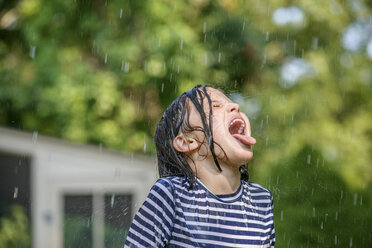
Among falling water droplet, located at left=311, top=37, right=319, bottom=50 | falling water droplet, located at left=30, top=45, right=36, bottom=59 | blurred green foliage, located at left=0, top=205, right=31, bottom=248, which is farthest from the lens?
falling water droplet, located at left=311, top=37, right=319, bottom=50

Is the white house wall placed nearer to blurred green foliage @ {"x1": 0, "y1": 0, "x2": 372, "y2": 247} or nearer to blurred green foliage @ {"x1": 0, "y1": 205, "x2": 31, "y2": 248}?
blurred green foliage @ {"x1": 0, "y1": 205, "x2": 31, "y2": 248}

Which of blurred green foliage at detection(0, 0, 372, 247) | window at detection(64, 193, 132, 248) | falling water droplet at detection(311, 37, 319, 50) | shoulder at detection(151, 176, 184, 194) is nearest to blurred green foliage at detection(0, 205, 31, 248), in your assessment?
window at detection(64, 193, 132, 248)

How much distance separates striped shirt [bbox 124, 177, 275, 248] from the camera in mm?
1439

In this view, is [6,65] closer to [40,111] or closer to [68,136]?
[40,111]

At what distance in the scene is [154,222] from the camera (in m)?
1.44

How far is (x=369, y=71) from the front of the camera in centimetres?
1259

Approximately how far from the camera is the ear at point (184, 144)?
1.59 m

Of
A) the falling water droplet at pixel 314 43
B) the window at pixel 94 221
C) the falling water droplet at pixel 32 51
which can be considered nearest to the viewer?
the window at pixel 94 221

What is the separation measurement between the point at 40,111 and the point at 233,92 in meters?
8.38

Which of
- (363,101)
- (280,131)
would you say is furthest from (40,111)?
(363,101)

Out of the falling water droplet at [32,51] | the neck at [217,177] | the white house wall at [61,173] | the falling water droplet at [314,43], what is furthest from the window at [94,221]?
the falling water droplet at [314,43]

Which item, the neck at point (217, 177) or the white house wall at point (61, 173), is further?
→ the white house wall at point (61, 173)

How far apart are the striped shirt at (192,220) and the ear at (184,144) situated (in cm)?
10

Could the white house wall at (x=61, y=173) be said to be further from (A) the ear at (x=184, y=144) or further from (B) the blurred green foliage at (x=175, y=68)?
(A) the ear at (x=184, y=144)
